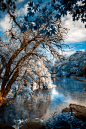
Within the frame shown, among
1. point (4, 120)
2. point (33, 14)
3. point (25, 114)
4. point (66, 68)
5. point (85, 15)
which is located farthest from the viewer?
point (66, 68)

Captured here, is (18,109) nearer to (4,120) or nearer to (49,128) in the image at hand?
(4,120)

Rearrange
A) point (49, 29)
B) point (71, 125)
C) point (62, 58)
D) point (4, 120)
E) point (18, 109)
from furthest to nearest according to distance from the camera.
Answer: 1. point (18, 109)
2. point (4, 120)
3. point (62, 58)
4. point (71, 125)
5. point (49, 29)

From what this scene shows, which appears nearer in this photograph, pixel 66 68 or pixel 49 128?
pixel 49 128

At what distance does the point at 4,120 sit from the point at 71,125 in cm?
707

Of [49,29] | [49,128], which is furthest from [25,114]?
[49,29]

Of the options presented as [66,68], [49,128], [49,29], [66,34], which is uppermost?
[66,68]

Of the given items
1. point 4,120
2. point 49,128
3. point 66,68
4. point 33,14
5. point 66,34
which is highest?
point 66,68

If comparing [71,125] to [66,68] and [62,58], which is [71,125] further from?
[66,68]

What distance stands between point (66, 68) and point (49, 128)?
64403 millimetres

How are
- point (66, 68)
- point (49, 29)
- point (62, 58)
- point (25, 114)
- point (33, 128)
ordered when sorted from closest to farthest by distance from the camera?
point (49, 29), point (33, 128), point (62, 58), point (25, 114), point (66, 68)

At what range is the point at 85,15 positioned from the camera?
2521 mm

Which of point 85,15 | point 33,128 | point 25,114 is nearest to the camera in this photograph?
point 85,15

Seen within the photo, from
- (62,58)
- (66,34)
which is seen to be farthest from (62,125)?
(66,34)

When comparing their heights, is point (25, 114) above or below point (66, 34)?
below
